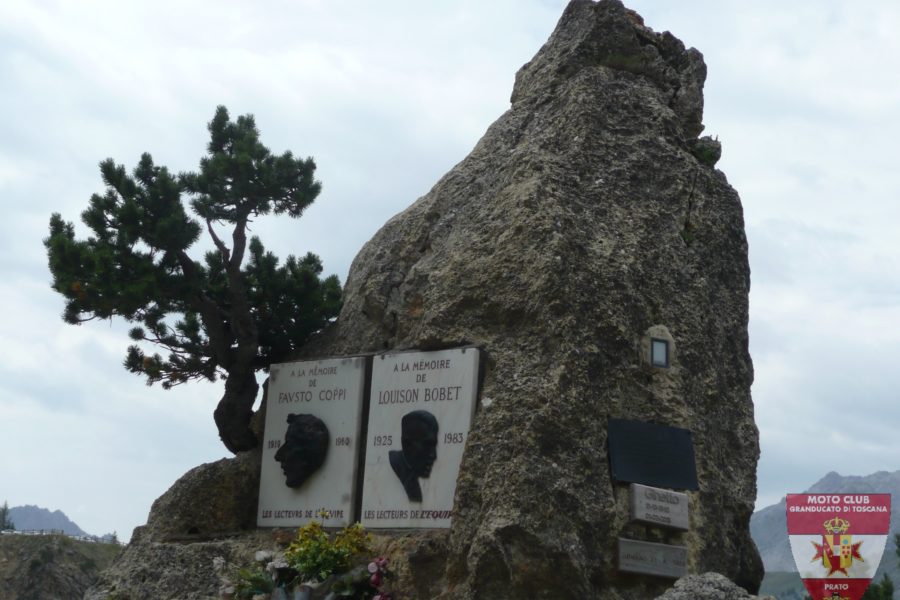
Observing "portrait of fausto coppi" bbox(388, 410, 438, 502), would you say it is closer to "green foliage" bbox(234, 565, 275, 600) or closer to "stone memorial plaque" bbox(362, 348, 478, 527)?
"stone memorial plaque" bbox(362, 348, 478, 527)

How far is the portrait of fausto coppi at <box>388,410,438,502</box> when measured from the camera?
34.1 feet

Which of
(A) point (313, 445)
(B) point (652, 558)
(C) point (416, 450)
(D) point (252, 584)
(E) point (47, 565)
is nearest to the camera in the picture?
(B) point (652, 558)

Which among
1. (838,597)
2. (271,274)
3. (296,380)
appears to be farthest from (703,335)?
(271,274)

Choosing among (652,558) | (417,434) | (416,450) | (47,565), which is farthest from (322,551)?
(47,565)

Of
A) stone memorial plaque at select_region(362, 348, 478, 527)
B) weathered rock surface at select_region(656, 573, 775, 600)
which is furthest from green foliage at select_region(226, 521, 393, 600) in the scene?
weathered rock surface at select_region(656, 573, 775, 600)

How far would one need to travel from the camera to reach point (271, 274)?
1336 cm

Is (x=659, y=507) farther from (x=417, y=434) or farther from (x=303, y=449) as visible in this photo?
(x=303, y=449)

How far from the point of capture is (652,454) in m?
9.88

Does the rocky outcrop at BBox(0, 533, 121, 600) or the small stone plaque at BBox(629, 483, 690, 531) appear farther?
the rocky outcrop at BBox(0, 533, 121, 600)

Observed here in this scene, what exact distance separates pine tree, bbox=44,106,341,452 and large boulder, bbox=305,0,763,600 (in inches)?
26.5

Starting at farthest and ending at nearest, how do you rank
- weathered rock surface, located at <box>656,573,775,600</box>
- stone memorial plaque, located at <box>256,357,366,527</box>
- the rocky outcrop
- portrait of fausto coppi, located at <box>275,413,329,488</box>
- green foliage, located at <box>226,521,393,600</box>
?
the rocky outcrop → portrait of fausto coppi, located at <box>275,413,329,488</box> → stone memorial plaque, located at <box>256,357,366,527</box> → green foliage, located at <box>226,521,393,600</box> → weathered rock surface, located at <box>656,573,775,600</box>

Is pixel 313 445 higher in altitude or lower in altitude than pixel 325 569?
higher

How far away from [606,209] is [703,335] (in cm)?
152

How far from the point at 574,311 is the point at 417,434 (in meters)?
1.89
